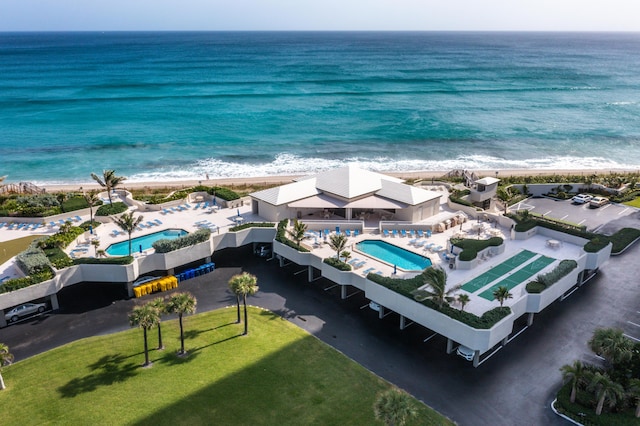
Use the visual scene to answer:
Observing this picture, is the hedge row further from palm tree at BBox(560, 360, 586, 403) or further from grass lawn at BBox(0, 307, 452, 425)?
grass lawn at BBox(0, 307, 452, 425)

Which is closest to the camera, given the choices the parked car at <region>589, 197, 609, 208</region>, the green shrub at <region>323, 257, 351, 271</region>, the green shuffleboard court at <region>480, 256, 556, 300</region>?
the green shuffleboard court at <region>480, 256, 556, 300</region>

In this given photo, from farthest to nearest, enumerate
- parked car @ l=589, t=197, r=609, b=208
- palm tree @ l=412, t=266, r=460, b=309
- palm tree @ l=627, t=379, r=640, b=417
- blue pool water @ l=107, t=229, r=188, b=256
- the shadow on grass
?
1. parked car @ l=589, t=197, r=609, b=208
2. blue pool water @ l=107, t=229, r=188, b=256
3. palm tree @ l=412, t=266, r=460, b=309
4. the shadow on grass
5. palm tree @ l=627, t=379, r=640, b=417

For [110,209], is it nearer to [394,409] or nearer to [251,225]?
[251,225]

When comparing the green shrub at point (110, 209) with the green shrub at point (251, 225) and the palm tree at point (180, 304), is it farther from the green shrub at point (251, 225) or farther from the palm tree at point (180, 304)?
the palm tree at point (180, 304)

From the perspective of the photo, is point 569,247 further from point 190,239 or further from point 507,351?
point 190,239

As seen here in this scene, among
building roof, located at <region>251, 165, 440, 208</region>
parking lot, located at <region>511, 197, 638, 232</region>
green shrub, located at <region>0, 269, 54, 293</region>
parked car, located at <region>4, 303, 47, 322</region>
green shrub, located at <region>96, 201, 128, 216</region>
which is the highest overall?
building roof, located at <region>251, 165, 440, 208</region>

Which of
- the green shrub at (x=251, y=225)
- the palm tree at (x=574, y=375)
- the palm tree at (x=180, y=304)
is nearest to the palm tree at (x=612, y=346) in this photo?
the palm tree at (x=574, y=375)

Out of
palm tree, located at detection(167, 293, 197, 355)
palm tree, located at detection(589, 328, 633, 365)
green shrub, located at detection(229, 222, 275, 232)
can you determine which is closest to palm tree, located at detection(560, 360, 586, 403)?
palm tree, located at detection(589, 328, 633, 365)
